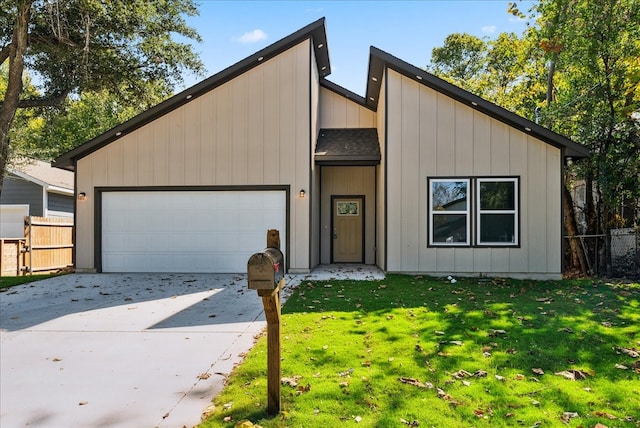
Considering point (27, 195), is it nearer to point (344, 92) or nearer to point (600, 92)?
point (344, 92)

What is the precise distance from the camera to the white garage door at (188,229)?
34.2 ft

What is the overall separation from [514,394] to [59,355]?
4637 mm

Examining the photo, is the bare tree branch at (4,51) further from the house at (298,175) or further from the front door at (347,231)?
the front door at (347,231)

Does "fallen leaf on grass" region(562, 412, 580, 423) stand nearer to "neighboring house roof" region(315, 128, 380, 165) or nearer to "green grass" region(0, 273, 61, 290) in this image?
"neighboring house roof" region(315, 128, 380, 165)

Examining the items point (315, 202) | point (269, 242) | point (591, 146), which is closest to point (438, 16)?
point (591, 146)

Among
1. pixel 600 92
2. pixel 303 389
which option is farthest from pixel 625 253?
pixel 303 389

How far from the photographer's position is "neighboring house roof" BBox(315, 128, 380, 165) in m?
10.5

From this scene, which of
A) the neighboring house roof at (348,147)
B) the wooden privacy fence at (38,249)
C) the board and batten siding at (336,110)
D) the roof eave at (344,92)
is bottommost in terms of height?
the wooden privacy fence at (38,249)

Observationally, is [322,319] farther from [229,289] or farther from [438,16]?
[438,16]

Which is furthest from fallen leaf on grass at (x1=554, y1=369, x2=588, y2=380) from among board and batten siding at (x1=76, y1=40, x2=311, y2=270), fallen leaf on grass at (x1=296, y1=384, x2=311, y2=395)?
board and batten siding at (x1=76, y1=40, x2=311, y2=270)

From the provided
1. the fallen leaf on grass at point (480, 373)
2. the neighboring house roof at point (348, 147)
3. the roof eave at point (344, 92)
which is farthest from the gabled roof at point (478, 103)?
the fallen leaf on grass at point (480, 373)

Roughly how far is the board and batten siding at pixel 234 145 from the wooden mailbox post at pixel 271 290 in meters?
7.13

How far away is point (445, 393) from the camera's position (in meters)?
3.36

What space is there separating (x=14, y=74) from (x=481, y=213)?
504 inches
